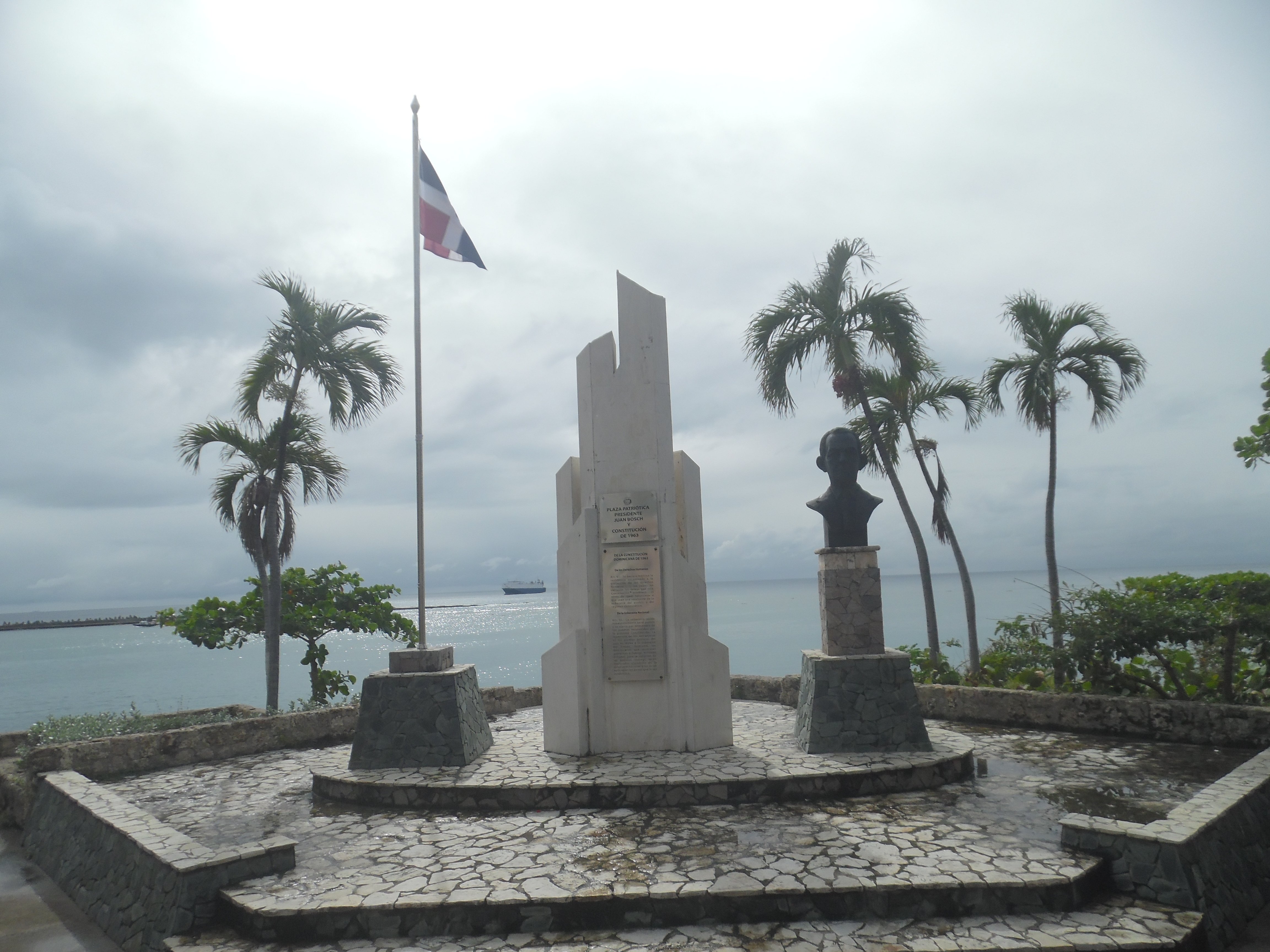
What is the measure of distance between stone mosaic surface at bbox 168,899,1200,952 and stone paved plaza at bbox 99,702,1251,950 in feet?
0.07

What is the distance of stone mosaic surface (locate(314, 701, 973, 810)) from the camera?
275 inches

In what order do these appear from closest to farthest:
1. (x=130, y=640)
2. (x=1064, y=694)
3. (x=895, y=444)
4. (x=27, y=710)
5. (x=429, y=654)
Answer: (x=429, y=654) → (x=1064, y=694) → (x=895, y=444) → (x=27, y=710) → (x=130, y=640)

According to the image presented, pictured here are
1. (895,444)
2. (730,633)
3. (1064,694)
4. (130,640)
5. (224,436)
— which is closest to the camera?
(1064,694)

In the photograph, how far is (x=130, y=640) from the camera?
471 feet

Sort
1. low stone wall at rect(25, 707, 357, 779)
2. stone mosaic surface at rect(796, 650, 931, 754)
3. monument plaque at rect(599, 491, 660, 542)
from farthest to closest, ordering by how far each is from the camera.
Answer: low stone wall at rect(25, 707, 357, 779), monument plaque at rect(599, 491, 660, 542), stone mosaic surface at rect(796, 650, 931, 754)

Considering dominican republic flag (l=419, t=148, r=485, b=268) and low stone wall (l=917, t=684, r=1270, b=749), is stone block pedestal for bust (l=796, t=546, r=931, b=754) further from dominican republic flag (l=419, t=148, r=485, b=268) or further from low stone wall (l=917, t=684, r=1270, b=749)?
dominican republic flag (l=419, t=148, r=485, b=268)

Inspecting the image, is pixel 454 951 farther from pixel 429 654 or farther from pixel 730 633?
pixel 730 633

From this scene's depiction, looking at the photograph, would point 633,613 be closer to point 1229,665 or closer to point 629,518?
point 629,518

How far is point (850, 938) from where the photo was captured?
14.6 ft

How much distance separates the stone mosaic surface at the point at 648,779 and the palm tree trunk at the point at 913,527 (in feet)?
19.3

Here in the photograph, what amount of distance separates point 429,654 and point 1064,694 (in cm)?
774

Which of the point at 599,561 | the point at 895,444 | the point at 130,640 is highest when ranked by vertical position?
the point at 895,444

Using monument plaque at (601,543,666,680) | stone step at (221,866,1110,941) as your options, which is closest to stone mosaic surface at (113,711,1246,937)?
stone step at (221,866,1110,941)

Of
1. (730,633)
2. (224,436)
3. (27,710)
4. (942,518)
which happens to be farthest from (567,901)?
(730,633)
